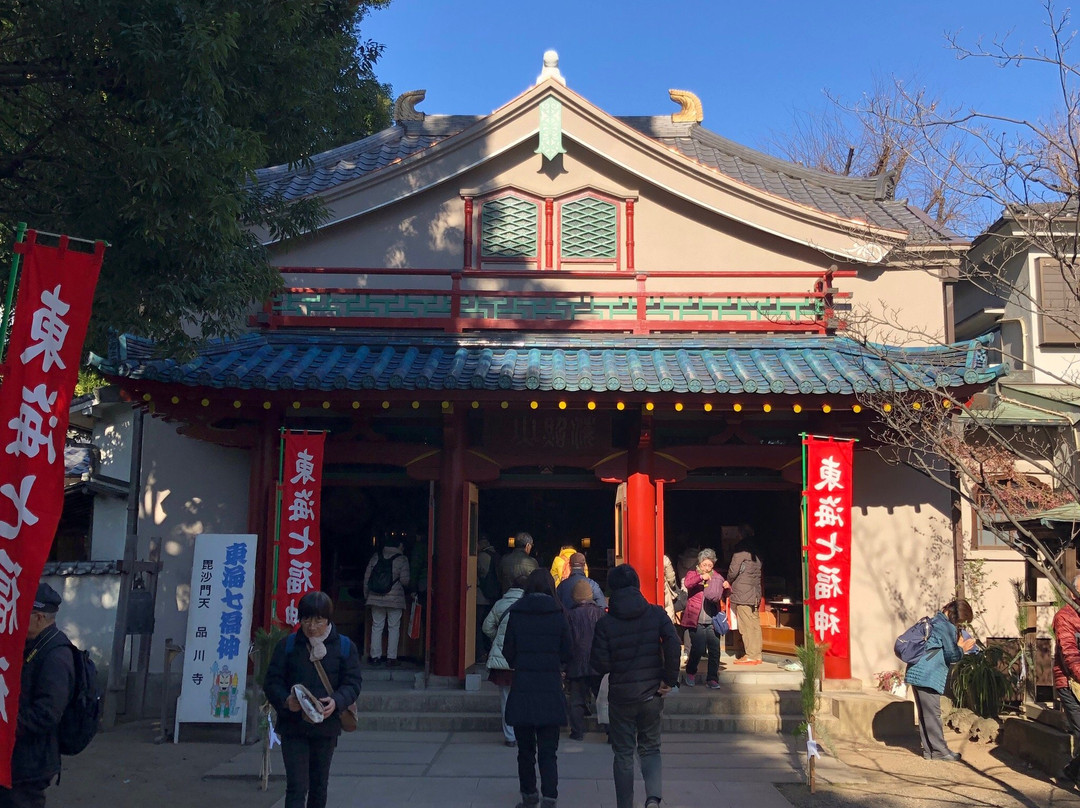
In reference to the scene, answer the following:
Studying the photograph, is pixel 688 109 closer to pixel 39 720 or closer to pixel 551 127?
pixel 551 127

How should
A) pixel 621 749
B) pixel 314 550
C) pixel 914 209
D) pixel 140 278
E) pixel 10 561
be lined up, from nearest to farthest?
pixel 10 561 → pixel 621 749 → pixel 140 278 → pixel 314 550 → pixel 914 209

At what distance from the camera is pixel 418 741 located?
1014 centimetres

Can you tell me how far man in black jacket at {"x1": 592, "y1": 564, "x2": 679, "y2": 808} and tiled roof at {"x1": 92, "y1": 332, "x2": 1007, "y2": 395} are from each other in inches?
163

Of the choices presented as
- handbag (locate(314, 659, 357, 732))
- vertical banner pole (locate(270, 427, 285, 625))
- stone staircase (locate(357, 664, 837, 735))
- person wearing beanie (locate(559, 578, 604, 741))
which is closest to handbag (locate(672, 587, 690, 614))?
stone staircase (locate(357, 664, 837, 735))

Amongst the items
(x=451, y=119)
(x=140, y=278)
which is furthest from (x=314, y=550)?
(x=451, y=119)

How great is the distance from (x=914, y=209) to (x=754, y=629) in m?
7.00

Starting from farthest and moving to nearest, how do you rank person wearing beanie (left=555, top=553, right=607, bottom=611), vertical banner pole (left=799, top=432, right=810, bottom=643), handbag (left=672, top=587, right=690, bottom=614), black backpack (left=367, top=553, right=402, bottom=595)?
1. handbag (left=672, top=587, right=690, bottom=614)
2. black backpack (left=367, top=553, right=402, bottom=595)
3. vertical banner pole (left=799, top=432, right=810, bottom=643)
4. person wearing beanie (left=555, top=553, right=607, bottom=611)

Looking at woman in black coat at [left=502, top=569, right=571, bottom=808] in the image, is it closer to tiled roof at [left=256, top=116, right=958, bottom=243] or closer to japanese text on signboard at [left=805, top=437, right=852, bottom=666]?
japanese text on signboard at [left=805, top=437, right=852, bottom=666]

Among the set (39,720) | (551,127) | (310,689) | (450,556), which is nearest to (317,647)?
(310,689)

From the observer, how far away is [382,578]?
12188 mm

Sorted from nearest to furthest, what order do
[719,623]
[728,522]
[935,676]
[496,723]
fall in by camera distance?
[935,676] → [496,723] → [719,623] → [728,522]

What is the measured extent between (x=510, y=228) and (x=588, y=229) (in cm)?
112

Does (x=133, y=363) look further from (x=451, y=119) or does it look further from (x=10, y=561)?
(x=451, y=119)

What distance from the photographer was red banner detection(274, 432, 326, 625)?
35.2 ft
